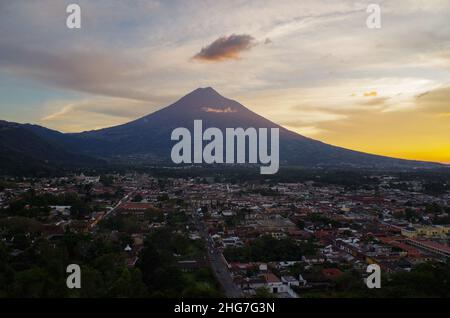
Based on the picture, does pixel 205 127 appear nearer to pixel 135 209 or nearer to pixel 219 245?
pixel 135 209

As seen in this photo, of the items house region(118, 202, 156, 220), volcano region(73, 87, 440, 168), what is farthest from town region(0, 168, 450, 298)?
volcano region(73, 87, 440, 168)

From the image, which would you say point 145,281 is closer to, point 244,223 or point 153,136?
point 244,223

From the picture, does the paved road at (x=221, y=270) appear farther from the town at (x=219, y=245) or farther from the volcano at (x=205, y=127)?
the volcano at (x=205, y=127)

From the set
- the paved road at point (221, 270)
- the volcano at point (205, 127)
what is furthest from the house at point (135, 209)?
the volcano at point (205, 127)

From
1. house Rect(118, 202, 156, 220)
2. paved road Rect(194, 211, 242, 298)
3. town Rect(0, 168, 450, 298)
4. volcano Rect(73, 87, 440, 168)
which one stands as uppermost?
volcano Rect(73, 87, 440, 168)

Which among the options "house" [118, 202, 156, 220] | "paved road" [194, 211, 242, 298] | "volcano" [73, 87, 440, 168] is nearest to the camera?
"paved road" [194, 211, 242, 298]

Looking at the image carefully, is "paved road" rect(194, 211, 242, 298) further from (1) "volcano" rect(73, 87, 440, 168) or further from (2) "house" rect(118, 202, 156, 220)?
(1) "volcano" rect(73, 87, 440, 168)
